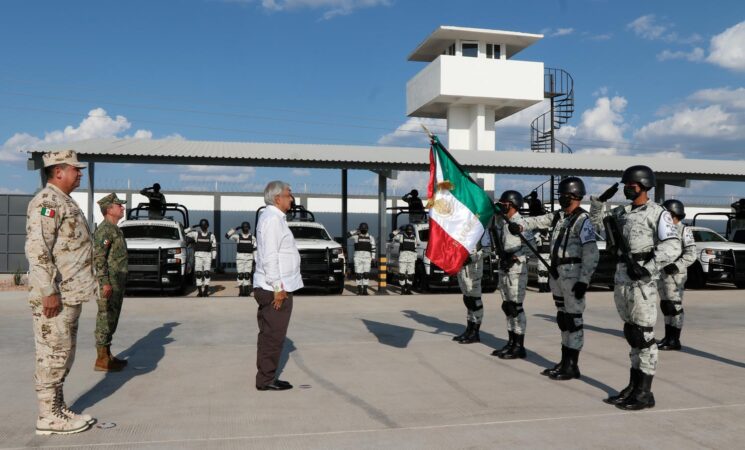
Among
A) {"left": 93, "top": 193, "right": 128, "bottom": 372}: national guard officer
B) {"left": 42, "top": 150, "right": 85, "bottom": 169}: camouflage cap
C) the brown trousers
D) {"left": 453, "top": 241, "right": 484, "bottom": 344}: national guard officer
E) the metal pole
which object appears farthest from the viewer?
the metal pole

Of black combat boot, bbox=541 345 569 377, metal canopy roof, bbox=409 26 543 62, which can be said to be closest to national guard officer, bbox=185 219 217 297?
black combat boot, bbox=541 345 569 377

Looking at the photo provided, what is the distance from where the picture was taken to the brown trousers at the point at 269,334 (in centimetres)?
592

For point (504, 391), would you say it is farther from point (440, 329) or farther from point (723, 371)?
point (440, 329)

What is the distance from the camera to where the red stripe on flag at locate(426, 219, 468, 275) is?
7105mm

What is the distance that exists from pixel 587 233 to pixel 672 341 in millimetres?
2913

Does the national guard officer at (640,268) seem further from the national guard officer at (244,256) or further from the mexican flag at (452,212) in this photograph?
the national guard officer at (244,256)

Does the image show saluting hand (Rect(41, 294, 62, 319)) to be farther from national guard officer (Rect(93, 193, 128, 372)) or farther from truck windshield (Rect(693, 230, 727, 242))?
truck windshield (Rect(693, 230, 727, 242))

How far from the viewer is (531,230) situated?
7609 millimetres

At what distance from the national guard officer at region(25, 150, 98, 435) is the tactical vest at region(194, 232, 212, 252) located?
10.5m

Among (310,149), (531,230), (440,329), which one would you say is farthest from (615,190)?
(310,149)

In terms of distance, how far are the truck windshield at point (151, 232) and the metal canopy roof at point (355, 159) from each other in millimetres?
1900

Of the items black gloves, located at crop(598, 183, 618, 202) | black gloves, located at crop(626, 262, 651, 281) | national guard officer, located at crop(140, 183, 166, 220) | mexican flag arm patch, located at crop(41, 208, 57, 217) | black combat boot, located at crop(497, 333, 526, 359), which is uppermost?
national guard officer, located at crop(140, 183, 166, 220)

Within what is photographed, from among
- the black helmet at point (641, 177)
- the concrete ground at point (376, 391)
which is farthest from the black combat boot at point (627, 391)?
the black helmet at point (641, 177)

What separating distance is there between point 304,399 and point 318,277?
9327mm
